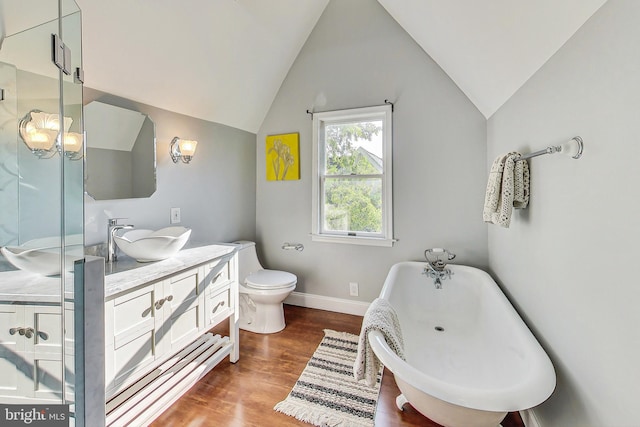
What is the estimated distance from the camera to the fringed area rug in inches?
58.6

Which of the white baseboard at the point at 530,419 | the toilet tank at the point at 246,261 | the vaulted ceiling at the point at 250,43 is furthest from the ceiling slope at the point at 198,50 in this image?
the white baseboard at the point at 530,419

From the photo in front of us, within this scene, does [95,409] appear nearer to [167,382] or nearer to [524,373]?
[167,382]

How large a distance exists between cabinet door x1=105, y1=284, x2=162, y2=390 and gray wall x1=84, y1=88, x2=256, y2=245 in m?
0.61

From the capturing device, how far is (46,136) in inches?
30.0

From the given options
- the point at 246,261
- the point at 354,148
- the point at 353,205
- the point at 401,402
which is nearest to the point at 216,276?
the point at 246,261

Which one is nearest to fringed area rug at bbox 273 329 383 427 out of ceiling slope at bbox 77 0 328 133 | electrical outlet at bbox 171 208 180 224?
electrical outlet at bbox 171 208 180 224

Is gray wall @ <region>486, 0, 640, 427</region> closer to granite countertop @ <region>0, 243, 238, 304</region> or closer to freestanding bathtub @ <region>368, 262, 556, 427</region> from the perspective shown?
freestanding bathtub @ <region>368, 262, 556, 427</region>

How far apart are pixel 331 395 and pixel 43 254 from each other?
1.57 meters

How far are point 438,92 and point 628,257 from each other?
199cm

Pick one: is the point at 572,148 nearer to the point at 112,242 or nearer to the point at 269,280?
the point at 269,280

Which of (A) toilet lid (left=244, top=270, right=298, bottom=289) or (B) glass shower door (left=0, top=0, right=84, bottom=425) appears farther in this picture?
(A) toilet lid (left=244, top=270, right=298, bottom=289)

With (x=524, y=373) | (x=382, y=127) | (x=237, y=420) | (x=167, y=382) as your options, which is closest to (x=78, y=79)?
(x=167, y=382)

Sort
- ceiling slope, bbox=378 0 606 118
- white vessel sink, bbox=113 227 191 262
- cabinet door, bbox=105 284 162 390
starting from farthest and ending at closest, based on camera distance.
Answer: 1. white vessel sink, bbox=113 227 191 262
2. cabinet door, bbox=105 284 162 390
3. ceiling slope, bbox=378 0 606 118

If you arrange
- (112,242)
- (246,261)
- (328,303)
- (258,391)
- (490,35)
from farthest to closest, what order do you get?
(328,303), (246,261), (258,391), (112,242), (490,35)
